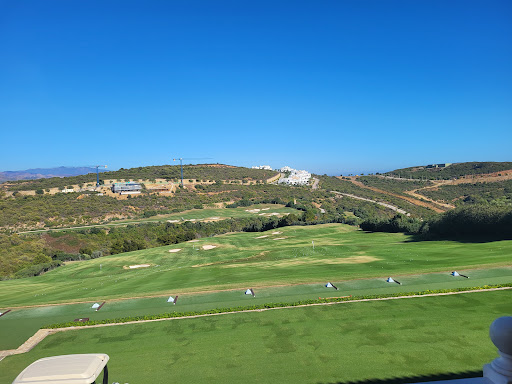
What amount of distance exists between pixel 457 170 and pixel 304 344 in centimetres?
15501

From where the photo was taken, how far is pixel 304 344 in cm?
1068

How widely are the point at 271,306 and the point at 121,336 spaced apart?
21.2ft

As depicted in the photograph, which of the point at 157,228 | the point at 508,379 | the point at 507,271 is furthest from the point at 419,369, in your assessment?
the point at 157,228

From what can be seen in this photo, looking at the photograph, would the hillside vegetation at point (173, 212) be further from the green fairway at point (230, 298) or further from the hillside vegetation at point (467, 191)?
the green fairway at point (230, 298)

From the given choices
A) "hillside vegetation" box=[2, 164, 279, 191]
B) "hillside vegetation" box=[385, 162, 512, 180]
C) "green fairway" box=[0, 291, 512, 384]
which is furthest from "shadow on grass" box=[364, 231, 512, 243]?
"hillside vegetation" box=[385, 162, 512, 180]

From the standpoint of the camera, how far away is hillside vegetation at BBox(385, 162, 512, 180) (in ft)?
404

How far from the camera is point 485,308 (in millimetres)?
12531

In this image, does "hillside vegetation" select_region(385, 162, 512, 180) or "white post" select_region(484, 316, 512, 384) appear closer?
"white post" select_region(484, 316, 512, 384)

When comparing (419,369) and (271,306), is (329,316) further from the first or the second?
(419,369)

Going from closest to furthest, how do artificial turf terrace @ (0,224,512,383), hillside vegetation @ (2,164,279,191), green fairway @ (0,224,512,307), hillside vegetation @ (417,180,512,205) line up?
artificial turf terrace @ (0,224,512,383)
green fairway @ (0,224,512,307)
hillside vegetation @ (417,180,512,205)
hillside vegetation @ (2,164,279,191)

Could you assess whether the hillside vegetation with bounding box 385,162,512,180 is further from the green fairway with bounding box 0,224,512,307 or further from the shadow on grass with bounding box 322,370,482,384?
the shadow on grass with bounding box 322,370,482,384

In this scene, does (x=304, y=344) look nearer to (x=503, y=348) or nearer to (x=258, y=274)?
(x=503, y=348)

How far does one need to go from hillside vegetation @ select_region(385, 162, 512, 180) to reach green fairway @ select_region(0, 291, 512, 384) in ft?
449

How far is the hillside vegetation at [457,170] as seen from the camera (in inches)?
4850
